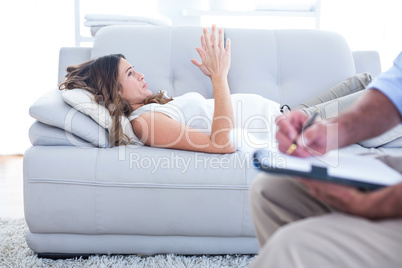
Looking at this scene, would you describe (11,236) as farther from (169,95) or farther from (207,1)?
(207,1)

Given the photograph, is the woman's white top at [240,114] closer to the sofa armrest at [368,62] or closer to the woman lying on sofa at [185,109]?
the woman lying on sofa at [185,109]

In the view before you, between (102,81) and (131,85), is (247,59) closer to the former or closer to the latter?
(131,85)

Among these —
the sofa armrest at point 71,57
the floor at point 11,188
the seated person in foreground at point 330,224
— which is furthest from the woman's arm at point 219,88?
the floor at point 11,188

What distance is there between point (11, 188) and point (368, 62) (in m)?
2.19

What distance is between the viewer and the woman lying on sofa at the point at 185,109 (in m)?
1.50

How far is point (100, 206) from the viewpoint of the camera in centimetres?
141

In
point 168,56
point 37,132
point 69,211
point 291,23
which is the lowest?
point 69,211

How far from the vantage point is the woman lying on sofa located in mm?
1504

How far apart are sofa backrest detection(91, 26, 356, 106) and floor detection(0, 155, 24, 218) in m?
0.89

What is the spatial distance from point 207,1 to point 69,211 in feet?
6.68

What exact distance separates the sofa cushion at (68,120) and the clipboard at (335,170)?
35.8 inches

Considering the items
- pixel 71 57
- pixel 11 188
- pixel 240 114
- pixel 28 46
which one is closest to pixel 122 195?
pixel 240 114

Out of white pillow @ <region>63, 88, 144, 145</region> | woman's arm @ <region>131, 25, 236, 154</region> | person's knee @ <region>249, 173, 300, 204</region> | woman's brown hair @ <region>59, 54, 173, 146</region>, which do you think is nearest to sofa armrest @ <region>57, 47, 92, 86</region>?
woman's brown hair @ <region>59, 54, 173, 146</region>

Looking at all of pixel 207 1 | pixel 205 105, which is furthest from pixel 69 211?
pixel 207 1
